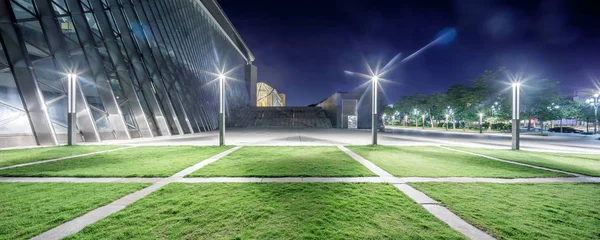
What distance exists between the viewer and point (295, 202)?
5.07m

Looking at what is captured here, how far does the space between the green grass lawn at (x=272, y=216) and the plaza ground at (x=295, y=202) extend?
0.07 ft

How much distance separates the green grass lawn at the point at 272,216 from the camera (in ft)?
12.1

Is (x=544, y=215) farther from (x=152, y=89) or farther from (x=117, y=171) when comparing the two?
(x=152, y=89)

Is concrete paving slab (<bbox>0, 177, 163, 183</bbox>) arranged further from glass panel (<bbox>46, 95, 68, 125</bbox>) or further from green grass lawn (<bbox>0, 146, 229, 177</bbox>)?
glass panel (<bbox>46, 95, 68, 125</bbox>)

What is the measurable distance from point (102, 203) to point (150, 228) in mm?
2075

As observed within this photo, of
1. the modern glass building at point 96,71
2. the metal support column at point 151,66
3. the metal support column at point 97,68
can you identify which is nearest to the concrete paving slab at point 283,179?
the modern glass building at point 96,71

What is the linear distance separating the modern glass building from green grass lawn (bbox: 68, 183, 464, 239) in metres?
15.3

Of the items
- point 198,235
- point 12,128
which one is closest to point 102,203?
point 198,235

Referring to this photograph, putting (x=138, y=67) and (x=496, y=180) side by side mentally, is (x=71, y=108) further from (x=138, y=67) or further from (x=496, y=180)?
(x=496, y=180)

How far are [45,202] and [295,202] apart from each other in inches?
216

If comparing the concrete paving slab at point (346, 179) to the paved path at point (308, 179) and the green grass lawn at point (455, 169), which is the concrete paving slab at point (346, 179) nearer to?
the paved path at point (308, 179)

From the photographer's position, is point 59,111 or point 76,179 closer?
point 76,179

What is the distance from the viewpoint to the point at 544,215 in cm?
443

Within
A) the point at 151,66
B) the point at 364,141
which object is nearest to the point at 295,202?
the point at 364,141
